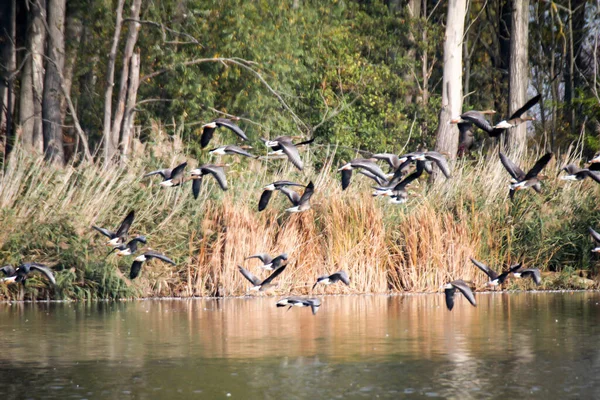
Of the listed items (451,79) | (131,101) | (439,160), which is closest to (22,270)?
(439,160)

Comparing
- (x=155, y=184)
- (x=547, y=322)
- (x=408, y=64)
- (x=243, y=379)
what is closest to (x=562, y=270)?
(x=547, y=322)

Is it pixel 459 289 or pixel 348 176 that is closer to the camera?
pixel 459 289

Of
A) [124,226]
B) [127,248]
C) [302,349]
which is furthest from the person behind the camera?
[127,248]

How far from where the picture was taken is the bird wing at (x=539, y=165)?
47.7 feet

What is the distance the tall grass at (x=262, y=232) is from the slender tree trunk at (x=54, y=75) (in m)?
5.60

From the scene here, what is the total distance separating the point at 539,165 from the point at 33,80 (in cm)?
1793

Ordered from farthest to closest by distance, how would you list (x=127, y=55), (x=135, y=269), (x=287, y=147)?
(x=127, y=55) → (x=135, y=269) → (x=287, y=147)

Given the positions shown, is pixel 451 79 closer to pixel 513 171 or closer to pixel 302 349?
pixel 513 171

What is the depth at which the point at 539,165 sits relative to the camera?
15.1 metres

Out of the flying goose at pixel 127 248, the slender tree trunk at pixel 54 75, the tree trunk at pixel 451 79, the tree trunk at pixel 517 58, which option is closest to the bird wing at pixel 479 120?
the flying goose at pixel 127 248

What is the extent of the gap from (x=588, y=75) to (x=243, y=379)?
108 ft

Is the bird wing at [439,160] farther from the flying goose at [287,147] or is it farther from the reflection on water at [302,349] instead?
the reflection on water at [302,349]

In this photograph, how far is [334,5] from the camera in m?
35.4

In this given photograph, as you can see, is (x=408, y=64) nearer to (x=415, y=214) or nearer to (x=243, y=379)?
(x=415, y=214)
